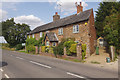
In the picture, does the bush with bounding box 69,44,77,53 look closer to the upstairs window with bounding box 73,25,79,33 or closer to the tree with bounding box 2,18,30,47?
the upstairs window with bounding box 73,25,79,33

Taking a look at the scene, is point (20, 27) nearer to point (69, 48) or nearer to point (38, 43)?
point (38, 43)

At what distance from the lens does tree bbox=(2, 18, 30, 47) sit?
43406 mm

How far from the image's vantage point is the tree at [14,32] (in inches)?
1709

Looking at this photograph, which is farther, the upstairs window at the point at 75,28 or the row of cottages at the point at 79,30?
the upstairs window at the point at 75,28

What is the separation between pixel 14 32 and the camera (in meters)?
42.7

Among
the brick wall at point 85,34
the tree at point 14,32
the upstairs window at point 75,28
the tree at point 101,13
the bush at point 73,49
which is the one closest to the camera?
the bush at point 73,49

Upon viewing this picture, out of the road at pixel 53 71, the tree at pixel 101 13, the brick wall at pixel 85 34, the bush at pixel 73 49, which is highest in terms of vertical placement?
the tree at pixel 101 13

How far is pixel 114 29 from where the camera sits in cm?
1556

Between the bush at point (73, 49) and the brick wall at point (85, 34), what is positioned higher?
the brick wall at point (85, 34)

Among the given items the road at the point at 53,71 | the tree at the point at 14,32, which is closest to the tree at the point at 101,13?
the road at the point at 53,71

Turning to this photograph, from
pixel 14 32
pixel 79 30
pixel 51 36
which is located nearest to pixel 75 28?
pixel 79 30

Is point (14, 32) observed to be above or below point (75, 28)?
above

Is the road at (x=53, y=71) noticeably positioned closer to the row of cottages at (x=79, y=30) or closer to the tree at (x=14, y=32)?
the row of cottages at (x=79, y=30)

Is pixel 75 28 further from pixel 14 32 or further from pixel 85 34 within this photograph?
pixel 14 32
